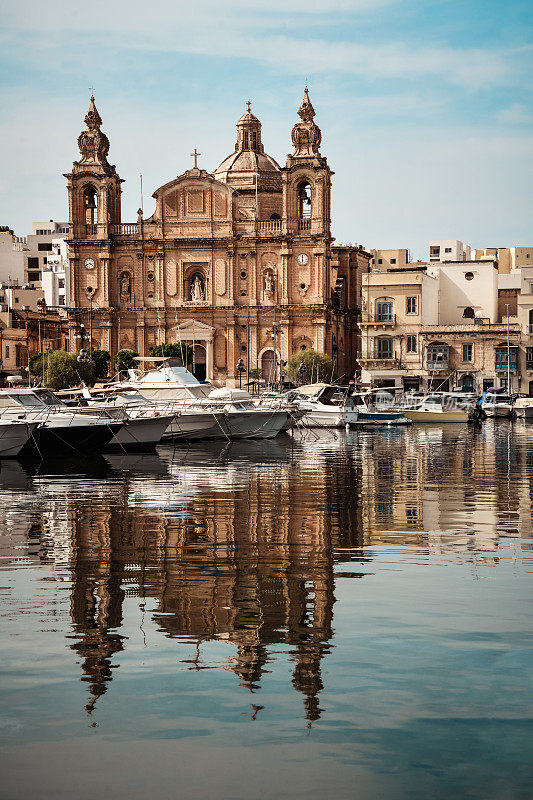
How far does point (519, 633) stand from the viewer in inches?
461

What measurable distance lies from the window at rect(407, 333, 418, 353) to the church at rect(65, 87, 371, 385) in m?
6.81

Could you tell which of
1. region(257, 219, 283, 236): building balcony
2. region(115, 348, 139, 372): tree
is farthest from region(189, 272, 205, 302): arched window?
region(115, 348, 139, 372): tree

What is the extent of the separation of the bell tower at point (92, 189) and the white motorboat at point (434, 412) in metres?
37.8

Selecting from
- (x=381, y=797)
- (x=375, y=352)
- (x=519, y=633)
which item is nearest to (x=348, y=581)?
(x=519, y=633)

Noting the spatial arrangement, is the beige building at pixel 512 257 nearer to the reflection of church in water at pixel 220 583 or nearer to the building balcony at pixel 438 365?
the building balcony at pixel 438 365

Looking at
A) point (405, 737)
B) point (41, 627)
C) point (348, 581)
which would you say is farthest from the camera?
point (348, 581)

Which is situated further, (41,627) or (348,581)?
(348,581)

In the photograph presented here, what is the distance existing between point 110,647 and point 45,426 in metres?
27.1

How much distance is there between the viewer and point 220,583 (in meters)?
14.4

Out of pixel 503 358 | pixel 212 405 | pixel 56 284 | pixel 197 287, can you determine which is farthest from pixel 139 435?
pixel 56 284

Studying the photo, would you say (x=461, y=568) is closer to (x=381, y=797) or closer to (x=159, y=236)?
(x=381, y=797)

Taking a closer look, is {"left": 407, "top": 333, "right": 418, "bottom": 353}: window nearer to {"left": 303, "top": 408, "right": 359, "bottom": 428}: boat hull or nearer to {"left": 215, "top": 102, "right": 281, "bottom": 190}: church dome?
{"left": 215, "top": 102, "right": 281, "bottom": 190}: church dome

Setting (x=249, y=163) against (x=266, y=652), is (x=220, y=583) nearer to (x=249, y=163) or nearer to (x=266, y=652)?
(x=266, y=652)

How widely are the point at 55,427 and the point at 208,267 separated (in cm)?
5709
